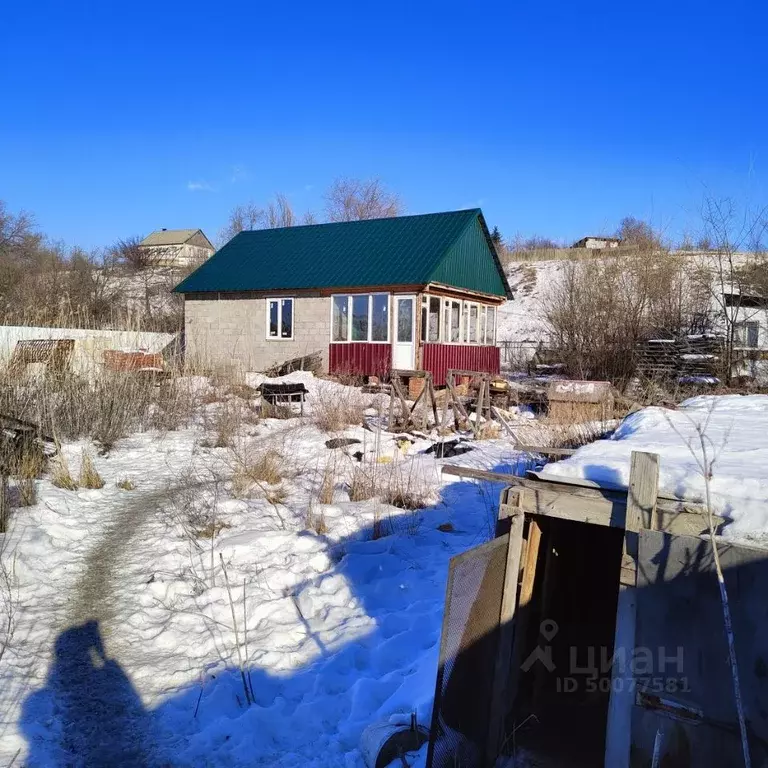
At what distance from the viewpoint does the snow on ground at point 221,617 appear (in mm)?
3412

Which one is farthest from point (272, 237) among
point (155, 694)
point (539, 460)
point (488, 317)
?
point (155, 694)

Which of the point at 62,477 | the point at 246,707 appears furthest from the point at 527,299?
the point at 246,707

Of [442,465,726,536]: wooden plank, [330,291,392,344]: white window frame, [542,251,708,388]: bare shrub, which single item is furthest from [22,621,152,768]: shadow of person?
[542,251,708,388]: bare shrub

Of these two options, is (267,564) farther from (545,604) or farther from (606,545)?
(606,545)

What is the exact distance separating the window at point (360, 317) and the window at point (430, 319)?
1.08 metres

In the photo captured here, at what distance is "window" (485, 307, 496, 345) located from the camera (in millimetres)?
21850

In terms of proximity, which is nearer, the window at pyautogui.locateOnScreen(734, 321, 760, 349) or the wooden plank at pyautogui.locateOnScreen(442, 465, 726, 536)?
the wooden plank at pyautogui.locateOnScreen(442, 465, 726, 536)

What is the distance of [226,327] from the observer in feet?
69.2

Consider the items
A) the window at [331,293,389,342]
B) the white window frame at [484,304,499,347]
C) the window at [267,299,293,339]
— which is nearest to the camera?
the window at [331,293,389,342]

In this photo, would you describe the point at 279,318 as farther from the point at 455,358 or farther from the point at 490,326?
the point at 490,326

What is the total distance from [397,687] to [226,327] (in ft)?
60.9

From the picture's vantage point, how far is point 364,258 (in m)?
19.1

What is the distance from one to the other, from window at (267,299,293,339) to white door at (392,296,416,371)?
399 cm

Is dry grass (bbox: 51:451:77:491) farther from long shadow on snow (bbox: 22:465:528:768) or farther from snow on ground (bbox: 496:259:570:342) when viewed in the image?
snow on ground (bbox: 496:259:570:342)
